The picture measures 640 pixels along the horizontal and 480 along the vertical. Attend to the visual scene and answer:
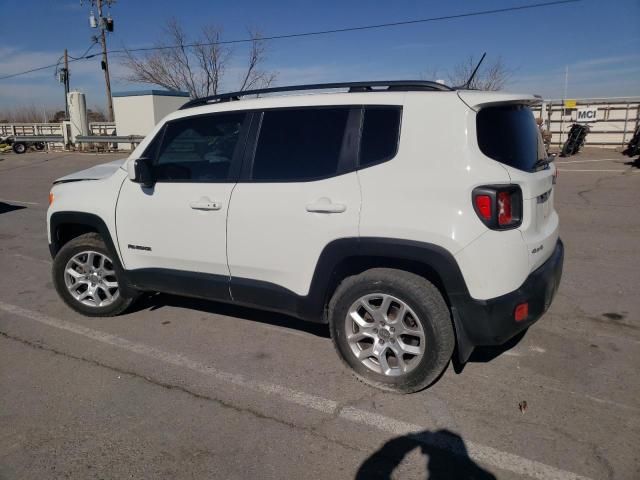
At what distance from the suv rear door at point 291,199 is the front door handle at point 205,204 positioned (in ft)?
0.40

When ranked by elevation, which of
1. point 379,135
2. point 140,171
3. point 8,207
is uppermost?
point 379,135

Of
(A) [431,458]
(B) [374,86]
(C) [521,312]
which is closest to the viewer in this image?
(A) [431,458]

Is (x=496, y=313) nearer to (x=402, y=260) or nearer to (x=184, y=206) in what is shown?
(x=402, y=260)

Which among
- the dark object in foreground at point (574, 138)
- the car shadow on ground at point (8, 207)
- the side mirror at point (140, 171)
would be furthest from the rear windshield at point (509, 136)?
the dark object in foreground at point (574, 138)

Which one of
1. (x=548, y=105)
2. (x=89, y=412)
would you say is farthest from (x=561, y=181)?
(x=89, y=412)

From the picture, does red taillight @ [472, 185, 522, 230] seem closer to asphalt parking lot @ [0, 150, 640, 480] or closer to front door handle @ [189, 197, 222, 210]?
asphalt parking lot @ [0, 150, 640, 480]

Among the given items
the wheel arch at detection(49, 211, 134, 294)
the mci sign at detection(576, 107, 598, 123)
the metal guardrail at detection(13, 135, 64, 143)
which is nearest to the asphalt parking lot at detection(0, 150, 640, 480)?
the wheel arch at detection(49, 211, 134, 294)

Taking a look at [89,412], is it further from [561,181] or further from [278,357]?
[561,181]

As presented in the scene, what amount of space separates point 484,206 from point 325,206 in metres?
0.97

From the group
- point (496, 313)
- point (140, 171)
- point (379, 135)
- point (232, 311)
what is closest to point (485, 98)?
point (379, 135)

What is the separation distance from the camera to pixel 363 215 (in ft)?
10.3

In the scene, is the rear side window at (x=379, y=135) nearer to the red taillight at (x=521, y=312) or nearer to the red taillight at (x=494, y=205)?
the red taillight at (x=494, y=205)

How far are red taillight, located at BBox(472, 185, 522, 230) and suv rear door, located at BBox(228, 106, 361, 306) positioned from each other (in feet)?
2.37

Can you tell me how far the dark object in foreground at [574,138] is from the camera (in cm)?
1900
